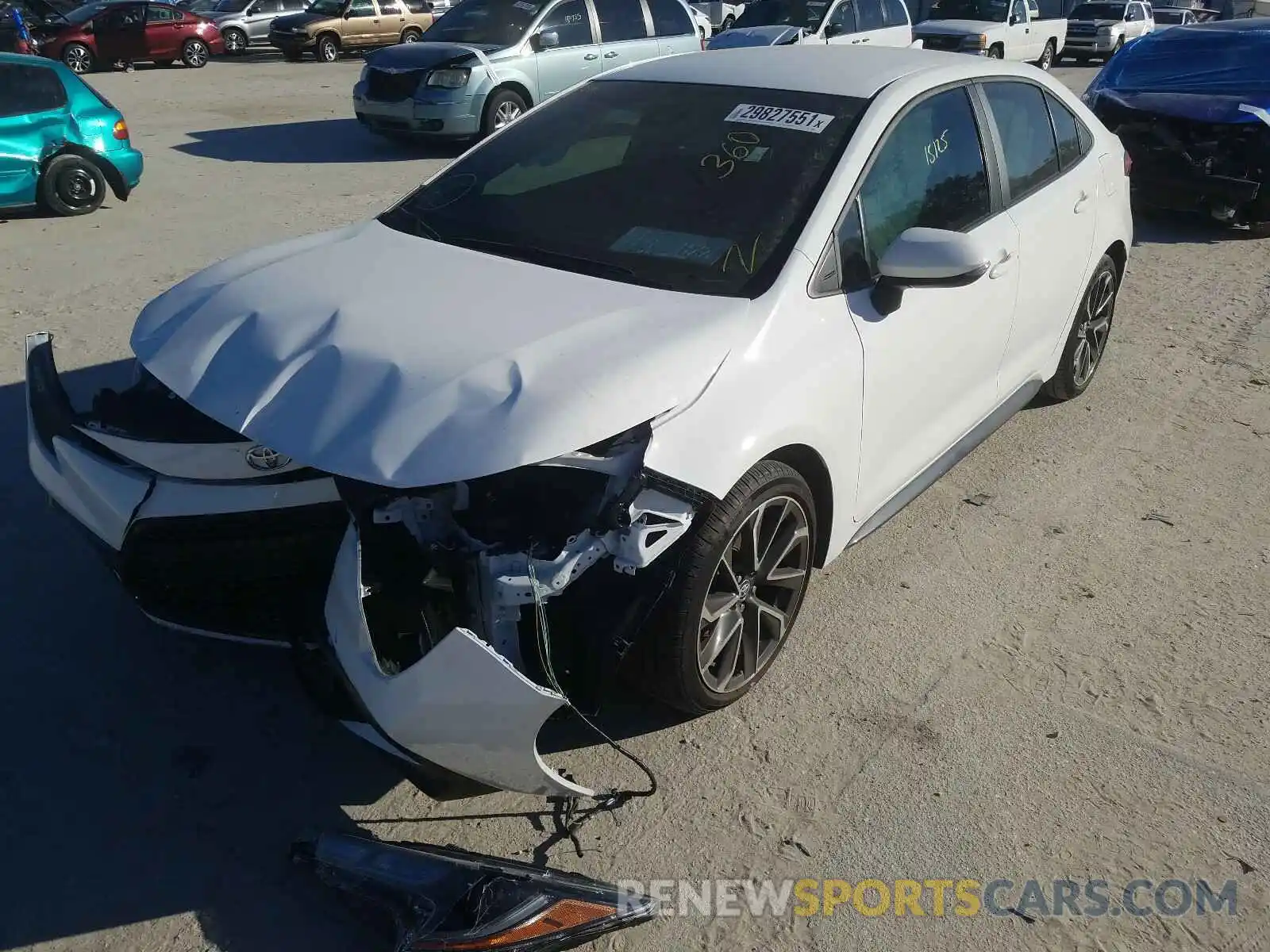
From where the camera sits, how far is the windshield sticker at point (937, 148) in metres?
3.87

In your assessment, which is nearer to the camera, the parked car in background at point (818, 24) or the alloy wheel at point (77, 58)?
the parked car in background at point (818, 24)

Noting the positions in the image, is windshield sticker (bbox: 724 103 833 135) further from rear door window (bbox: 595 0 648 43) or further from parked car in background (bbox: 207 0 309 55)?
parked car in background (bbox: 207 0 309 55)

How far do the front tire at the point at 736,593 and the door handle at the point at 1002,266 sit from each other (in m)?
1.32

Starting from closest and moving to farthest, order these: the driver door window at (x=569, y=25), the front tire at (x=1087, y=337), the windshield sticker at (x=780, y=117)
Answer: the windshield sticker at (x=780, y=117) < the front tire at (x=1087, y=337) < the driver door window at (x=569, y=25)

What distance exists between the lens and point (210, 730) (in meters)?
3.25

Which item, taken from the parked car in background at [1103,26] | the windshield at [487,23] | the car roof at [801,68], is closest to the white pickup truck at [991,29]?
the parked car in background at [1103,26]

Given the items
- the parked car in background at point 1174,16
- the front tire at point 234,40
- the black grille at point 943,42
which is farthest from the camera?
the parked car in background at point 1174,16

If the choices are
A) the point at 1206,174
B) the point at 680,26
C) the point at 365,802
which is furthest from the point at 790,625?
the point at 680,26

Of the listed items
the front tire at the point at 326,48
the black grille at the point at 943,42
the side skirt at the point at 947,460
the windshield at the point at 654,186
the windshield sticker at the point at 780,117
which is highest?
the windshield sticker at the point at 780,117

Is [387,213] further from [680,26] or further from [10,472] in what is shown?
[680,26]

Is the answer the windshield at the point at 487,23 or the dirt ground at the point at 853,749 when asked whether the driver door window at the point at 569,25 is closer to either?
the windshield at the point at 487,23

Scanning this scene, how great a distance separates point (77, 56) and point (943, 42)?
50.9 feet

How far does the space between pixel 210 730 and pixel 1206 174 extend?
848 cm

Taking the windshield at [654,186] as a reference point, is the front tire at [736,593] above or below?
below
